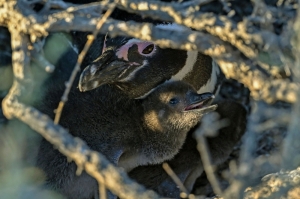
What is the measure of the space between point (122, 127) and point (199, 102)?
334mm

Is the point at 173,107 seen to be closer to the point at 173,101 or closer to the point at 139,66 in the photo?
the point at 173,101

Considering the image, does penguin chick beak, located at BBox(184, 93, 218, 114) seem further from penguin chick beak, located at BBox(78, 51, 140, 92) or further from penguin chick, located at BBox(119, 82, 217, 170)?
penguin chick beak, located at BBox(78, 51, 140, 92)

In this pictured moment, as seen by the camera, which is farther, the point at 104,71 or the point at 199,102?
the point at 199,102

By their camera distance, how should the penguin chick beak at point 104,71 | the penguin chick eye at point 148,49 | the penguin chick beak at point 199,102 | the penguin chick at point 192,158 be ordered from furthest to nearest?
the penguin chick at point 192,158
the penguin chick eye at point 148,49
the penguin chick beak at point 199,102
the penguin chick beak at point 104,71

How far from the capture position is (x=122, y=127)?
8.54 ft

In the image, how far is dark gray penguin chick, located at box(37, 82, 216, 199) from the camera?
2504 millimetres

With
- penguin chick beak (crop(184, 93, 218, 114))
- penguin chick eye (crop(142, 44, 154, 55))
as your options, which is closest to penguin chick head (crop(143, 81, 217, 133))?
penguin chick beak (crop(184, 93, 218, 114))

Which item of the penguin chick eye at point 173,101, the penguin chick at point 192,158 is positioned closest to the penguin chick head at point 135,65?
the penguin chick eye at point 173,101

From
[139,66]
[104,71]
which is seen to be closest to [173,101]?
[139,66]

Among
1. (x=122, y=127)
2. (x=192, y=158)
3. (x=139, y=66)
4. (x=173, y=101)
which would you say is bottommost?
A: (x=192, y=158)

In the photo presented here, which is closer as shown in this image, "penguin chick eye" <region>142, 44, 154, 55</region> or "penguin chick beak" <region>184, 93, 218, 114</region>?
"penguin chick beak" <region>184, 93, 218, 114</region>

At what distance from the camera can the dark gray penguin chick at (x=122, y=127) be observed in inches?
98.6

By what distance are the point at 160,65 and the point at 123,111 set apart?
24 cm

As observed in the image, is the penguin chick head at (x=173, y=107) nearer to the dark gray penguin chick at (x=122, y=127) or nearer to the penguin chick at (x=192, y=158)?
the dark gray penguin chick at (x=122, y=127)
